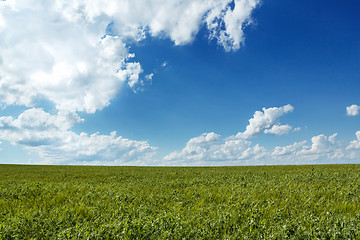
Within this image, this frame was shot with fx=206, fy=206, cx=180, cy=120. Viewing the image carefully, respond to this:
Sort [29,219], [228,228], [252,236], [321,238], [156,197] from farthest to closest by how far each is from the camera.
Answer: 1. [156,197]
2. [29,219]
3. [228,228]
4. [252,236]
5. [321,238]

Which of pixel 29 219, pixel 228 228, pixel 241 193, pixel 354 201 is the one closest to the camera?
pixel 228 228

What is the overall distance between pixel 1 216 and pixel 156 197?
571 centimetres

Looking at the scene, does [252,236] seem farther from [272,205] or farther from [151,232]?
[272,205]

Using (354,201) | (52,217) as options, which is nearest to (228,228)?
(52,217)

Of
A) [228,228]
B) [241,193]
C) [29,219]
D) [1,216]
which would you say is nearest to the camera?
[228,228]

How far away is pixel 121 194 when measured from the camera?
9.77m

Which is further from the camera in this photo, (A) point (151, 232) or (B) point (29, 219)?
(B) point (29, 219)

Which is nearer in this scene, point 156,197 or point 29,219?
point 29,219

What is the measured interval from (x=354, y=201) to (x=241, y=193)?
453 centimetres

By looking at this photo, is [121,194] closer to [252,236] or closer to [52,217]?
[52,217]

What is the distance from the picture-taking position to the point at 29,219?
21.0ft

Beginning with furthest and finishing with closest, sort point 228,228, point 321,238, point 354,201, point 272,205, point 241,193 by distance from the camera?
point 241,193, point 354,201, point 272,205, point 228,228, point 321,238

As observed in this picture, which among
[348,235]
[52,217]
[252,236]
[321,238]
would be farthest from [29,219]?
[348,235]

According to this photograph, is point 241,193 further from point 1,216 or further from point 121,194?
point 1,216
